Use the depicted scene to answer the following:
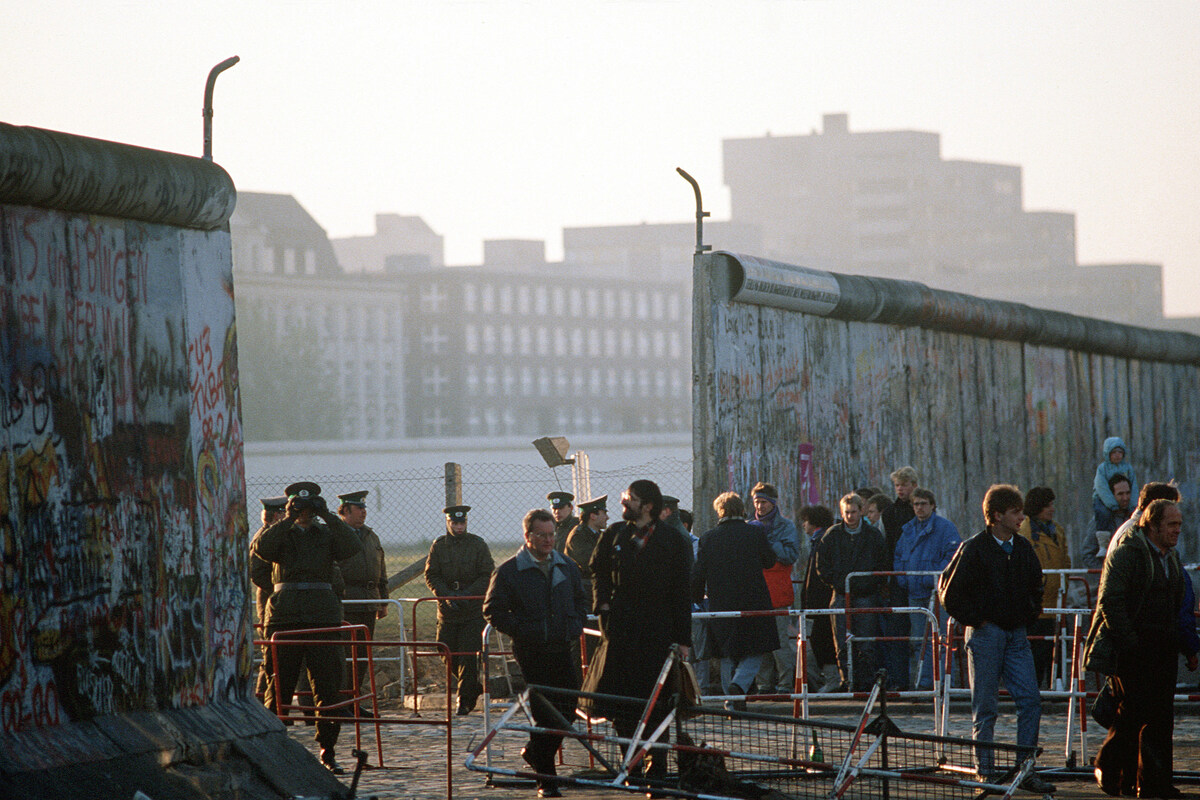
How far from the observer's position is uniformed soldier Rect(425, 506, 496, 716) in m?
13.9

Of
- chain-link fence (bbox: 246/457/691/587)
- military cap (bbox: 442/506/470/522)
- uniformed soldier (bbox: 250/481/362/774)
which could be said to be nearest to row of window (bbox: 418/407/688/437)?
chain-link fence (bbox: 246/457/691/587)

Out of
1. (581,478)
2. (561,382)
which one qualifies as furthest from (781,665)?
(561,382)

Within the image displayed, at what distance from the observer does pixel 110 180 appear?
26.7 feet

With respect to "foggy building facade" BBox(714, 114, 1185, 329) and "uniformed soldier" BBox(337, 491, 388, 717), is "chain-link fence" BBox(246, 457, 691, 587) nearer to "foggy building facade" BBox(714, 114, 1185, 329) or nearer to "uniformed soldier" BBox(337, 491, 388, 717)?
"uniformed soldier" BBox(337, 491, 388, 717)

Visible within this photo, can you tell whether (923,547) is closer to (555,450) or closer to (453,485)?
(453,485)

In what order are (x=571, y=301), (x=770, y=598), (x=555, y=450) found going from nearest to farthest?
(x=770, y=598) → (x=555, y=450) → (x=571, y=301)

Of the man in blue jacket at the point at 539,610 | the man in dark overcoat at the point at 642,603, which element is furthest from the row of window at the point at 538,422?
the man in dark overcoat at the point at 642,603

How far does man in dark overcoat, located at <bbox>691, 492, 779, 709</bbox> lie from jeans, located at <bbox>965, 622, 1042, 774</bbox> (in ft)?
8.89

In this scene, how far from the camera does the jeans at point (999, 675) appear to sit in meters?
9.19

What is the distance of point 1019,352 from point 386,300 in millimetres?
90269

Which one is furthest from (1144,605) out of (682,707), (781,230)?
(781,230)

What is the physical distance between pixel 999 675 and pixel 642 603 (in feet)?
6.76

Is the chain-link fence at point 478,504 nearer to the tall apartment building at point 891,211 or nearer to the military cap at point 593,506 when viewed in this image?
the military cap at point 593,506

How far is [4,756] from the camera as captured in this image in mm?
7051
